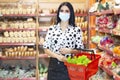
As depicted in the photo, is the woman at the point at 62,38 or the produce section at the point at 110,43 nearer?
the woman at the point at 62,38

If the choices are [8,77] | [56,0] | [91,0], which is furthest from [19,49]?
[91,0]

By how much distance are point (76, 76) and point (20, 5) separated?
4290mm

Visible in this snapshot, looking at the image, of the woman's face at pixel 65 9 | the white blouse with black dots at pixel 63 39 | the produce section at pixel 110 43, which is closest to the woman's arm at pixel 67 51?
the white blouse with black dots at pixel 63 39

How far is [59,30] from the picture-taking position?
146 inches

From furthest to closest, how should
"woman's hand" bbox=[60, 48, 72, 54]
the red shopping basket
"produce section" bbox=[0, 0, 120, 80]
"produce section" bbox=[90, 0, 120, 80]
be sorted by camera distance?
"produce section" bbox=[0, 0, 120, 80], "produce section" bbox=[90, 0, 120, 80], "woman's hand" bbox=[60, 48, 72, 54], the red shopping basket

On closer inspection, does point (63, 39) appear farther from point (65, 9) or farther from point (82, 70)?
point (82, 70)

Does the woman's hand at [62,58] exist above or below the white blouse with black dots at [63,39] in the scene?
below

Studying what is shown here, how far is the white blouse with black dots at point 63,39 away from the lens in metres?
3.67

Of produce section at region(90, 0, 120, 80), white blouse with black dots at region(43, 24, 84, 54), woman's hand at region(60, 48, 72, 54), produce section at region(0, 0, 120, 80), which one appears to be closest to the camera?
woman's hand at region(60, 48, 72, 54)

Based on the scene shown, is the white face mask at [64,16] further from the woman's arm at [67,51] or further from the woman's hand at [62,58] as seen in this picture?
the woman's hand at [62,58]

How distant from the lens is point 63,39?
12.0 feet

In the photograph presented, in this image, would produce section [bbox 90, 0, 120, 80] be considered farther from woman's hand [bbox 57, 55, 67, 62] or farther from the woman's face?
woman's hand [bbox 57, 55, 67, 62]

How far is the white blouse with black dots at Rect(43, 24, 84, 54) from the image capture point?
367 cm

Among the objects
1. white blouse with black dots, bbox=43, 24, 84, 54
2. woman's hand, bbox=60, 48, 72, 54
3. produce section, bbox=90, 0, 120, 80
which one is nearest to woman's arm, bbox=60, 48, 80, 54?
woman's hand, bbox=60, 48, 72, 54
